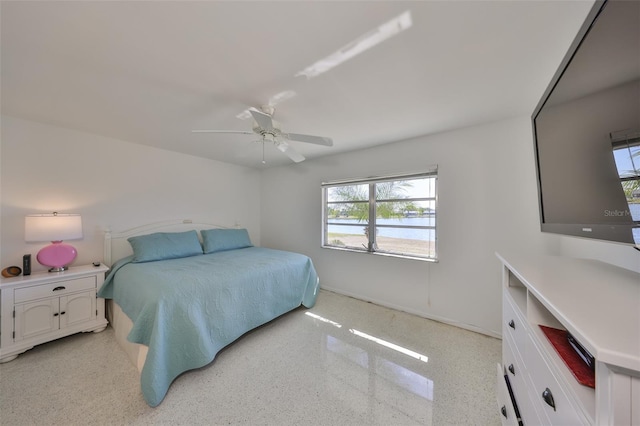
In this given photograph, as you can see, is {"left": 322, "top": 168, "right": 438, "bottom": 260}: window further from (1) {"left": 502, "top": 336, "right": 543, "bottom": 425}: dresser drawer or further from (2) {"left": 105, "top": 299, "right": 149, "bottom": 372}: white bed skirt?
(2) {"left": 105, "top": 299, "right": 149, "bottom": 372}: white bed skirt

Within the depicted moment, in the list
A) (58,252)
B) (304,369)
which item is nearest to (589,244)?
(304,369)

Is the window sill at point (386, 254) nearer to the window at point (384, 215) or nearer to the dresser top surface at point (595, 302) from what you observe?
the window at point (384, 215)

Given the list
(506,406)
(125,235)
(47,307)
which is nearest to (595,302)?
(506,406)

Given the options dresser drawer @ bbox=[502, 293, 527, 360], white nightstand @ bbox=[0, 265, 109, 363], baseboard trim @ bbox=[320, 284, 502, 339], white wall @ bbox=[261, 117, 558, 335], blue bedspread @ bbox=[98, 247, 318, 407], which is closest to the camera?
dresser drawer @ bbox=[502, 293, 527, 360]

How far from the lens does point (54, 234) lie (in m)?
2.14

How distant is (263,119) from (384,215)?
2.10m

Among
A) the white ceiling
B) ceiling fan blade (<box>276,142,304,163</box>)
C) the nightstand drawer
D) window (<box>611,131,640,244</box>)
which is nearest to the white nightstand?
the nightstand drawer

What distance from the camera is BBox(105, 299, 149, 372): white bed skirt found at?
5.55 feet

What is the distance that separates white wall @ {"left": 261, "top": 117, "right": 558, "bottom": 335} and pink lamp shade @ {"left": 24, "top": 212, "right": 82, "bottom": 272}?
322cm

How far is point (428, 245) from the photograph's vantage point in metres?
2.71

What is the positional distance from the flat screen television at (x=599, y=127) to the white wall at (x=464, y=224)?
4.05ft

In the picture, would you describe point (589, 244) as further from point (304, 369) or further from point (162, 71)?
point (162, 71)

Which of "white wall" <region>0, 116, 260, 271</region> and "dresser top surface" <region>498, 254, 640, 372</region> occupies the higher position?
"white wall" <region>0, 116, 260, 271</region>

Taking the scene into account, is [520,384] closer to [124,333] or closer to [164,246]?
[124,333]
